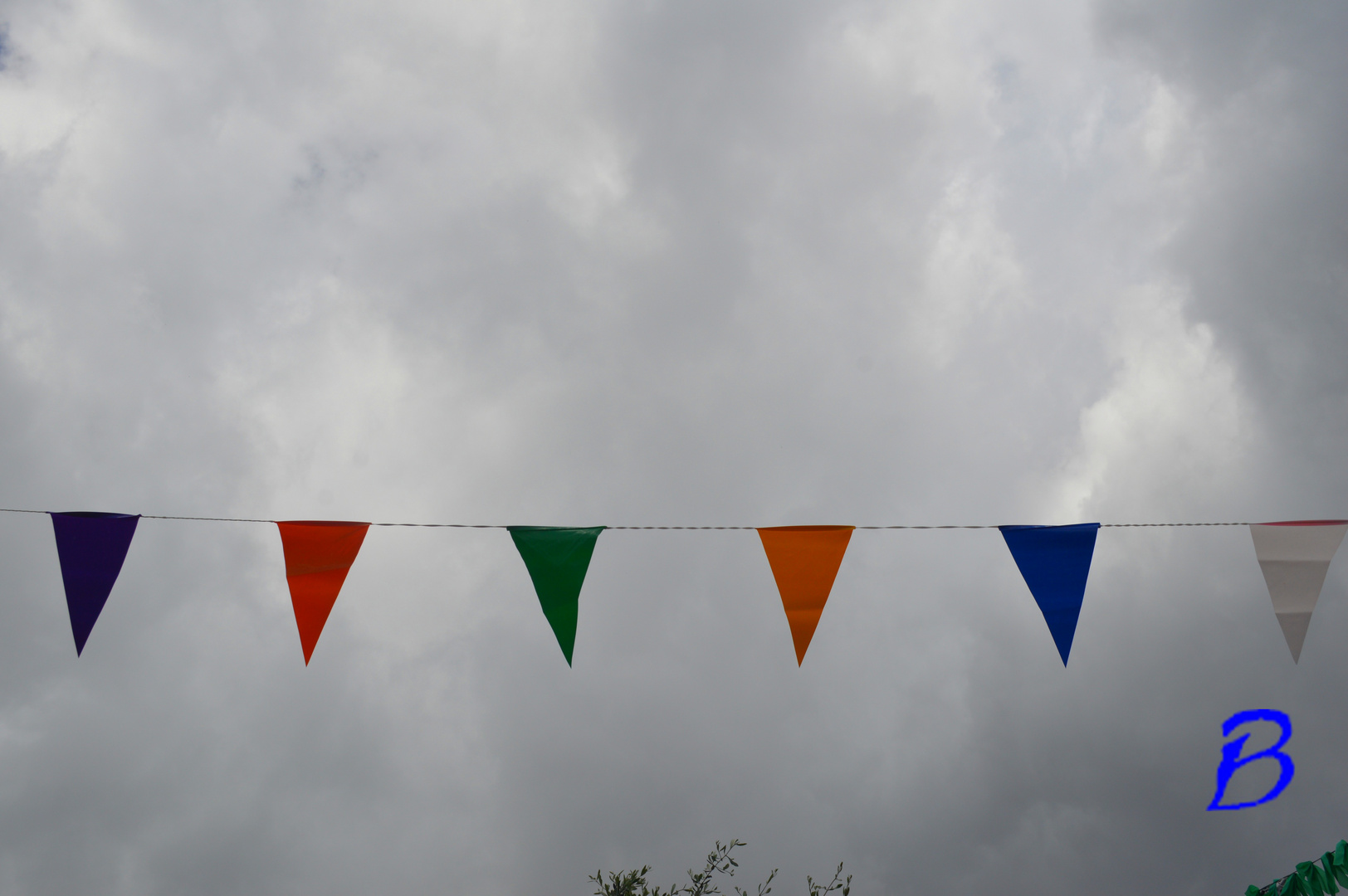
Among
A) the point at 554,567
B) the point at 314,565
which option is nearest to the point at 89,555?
the point at 314,565

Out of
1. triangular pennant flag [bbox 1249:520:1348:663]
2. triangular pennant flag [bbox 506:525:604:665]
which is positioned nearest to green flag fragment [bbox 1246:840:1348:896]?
triangular pennant flag [bbox 1249:520:1348:663]

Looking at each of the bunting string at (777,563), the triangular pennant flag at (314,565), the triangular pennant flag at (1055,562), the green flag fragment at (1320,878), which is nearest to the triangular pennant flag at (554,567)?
the bunting string at (777,563)

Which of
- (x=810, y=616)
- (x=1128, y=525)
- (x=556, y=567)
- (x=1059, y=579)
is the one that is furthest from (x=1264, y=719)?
(x=556, y=567)

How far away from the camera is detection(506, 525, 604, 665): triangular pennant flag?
17.5 ft

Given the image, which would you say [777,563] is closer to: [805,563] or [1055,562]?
[805,563]

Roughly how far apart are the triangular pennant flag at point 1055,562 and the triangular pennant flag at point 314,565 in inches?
173

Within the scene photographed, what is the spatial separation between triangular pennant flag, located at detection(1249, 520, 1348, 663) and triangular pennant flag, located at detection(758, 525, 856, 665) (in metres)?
2.95

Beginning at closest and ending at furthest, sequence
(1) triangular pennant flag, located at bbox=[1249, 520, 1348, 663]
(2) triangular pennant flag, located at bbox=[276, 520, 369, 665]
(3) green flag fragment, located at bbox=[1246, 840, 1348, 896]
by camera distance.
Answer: (2) triangular pennant flag, located at bbox=[276, 520, 369, 665] → (1) triangular pennant flag, located at bbox=[1249, 520, 1348, 663] → (3) green flag fragment, located at bbox=[1246, 840, 1348, 896]

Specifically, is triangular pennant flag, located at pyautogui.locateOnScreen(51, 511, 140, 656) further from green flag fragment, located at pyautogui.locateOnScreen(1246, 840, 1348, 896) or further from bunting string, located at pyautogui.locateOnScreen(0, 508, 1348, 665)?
green flag fragment, located at pyautogui.locateOnScreen(1246, 840, 1348, 896)

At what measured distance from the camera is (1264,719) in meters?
6.83

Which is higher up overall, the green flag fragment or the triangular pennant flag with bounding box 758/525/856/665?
the triangular pennant flag with bounding box 758/525/856/665

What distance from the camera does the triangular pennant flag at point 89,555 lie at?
16.6ft

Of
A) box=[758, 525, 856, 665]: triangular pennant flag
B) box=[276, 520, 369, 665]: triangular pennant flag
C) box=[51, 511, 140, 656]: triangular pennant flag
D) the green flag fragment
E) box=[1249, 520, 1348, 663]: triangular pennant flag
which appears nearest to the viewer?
box=[51, 511, 140, 656]: triangular pennant flag

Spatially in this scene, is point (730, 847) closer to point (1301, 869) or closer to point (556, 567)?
point (1301, 869)
